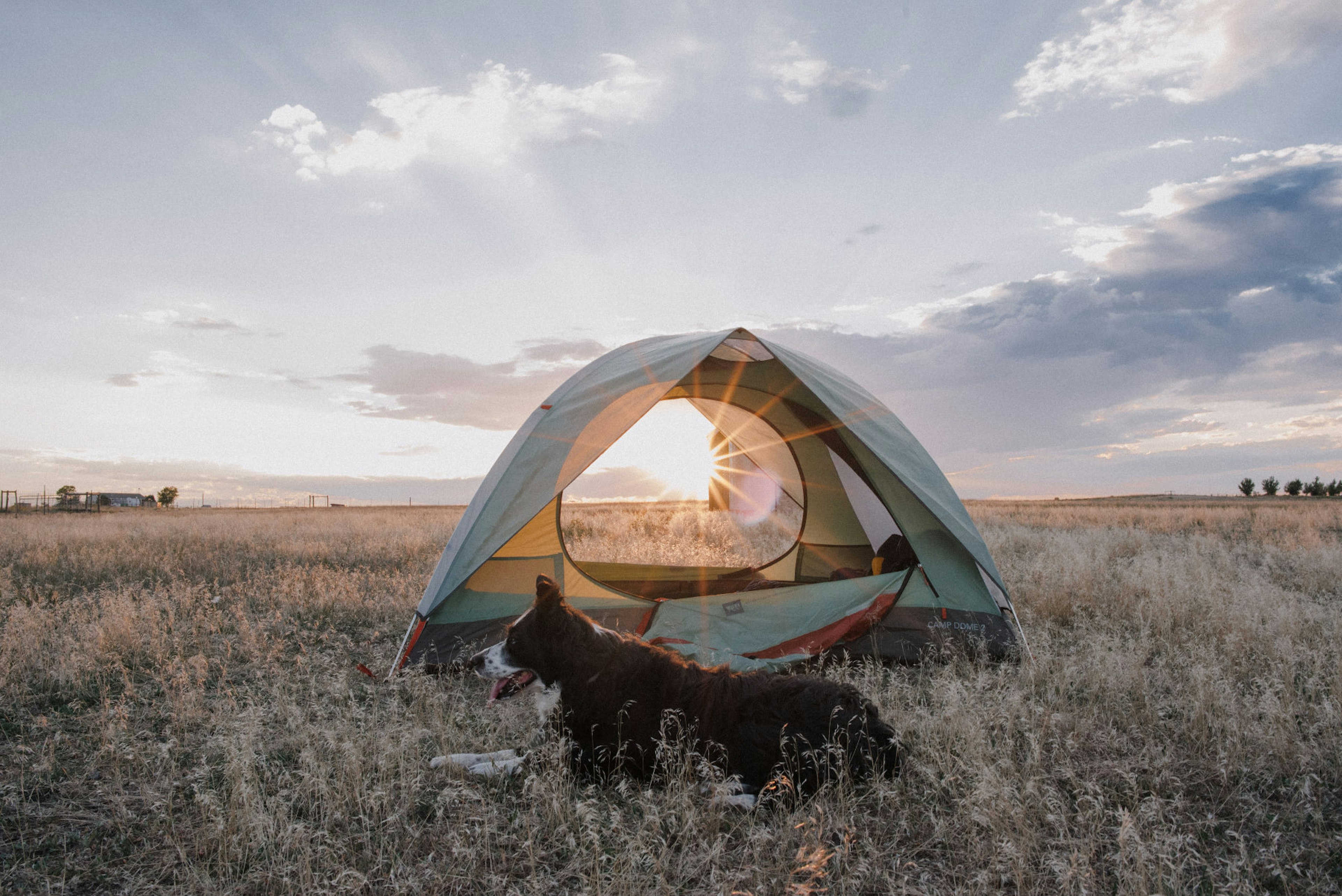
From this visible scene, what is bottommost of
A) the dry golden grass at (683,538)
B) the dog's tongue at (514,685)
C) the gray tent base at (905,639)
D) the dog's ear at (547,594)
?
the gray tent base at (905,639)

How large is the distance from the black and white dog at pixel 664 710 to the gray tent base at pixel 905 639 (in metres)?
1.71

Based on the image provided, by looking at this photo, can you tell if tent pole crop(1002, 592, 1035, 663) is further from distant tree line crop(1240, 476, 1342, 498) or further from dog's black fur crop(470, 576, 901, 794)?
distant tree line crop(1240, 476, 1342, 498)

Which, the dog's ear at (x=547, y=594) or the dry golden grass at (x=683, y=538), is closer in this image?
the dog's ear at (x=547, y=594)

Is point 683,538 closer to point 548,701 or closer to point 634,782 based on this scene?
point 548,701

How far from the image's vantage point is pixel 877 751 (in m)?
3.10

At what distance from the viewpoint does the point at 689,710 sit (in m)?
3.17

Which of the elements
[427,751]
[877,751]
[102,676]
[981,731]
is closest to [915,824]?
[877,751]

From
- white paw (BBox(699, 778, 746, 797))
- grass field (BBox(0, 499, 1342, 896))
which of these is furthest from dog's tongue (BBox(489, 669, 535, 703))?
white paw (BBox(699, 778, 746, 797))

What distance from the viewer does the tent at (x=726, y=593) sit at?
4.80 m

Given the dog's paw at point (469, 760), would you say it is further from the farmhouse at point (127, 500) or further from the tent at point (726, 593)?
the farmhouse at point (127, 500)

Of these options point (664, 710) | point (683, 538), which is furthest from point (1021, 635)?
point (683, 538)

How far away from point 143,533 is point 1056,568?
53.1 ft

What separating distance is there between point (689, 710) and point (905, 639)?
272 cm

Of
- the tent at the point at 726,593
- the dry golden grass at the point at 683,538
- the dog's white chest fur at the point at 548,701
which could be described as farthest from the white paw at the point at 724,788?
the dry golden grass at the point at 683,538
